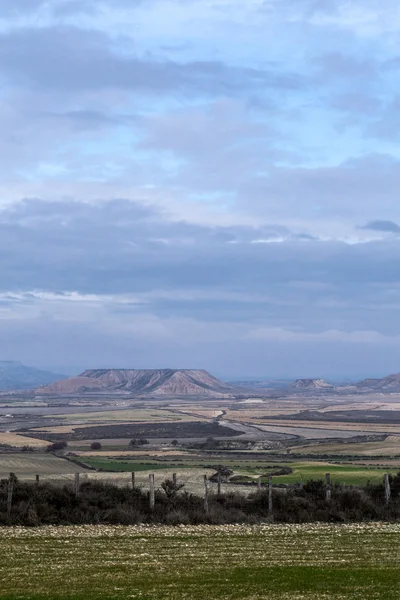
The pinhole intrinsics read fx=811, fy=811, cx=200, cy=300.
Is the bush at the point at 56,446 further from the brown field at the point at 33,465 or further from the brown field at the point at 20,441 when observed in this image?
the brown field at the point at 33,465

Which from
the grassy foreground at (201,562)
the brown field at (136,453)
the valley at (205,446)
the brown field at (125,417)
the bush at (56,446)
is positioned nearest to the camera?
the grassy foreground at (201,562)

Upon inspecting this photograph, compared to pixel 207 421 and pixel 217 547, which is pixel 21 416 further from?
pixel 217 547

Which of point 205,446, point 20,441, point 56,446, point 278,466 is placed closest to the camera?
point 278,466

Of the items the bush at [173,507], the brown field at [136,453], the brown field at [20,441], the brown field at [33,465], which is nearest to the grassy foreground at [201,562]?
the bush at [173,507]

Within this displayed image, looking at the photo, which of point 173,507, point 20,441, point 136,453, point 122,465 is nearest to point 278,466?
point 122,465

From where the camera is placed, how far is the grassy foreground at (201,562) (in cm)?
1352

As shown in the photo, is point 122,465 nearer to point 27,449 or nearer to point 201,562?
point 27,449

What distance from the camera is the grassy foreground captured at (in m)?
13.5

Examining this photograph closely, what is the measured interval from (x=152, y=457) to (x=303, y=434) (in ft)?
132

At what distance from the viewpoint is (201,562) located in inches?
661

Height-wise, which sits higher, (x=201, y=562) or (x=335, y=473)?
(x=201, y=562)

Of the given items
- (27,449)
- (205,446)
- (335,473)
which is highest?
(335,473)

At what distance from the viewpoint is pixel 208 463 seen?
67812 millimetres

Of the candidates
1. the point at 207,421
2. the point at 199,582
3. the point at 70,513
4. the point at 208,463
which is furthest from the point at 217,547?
the point at 207,421
